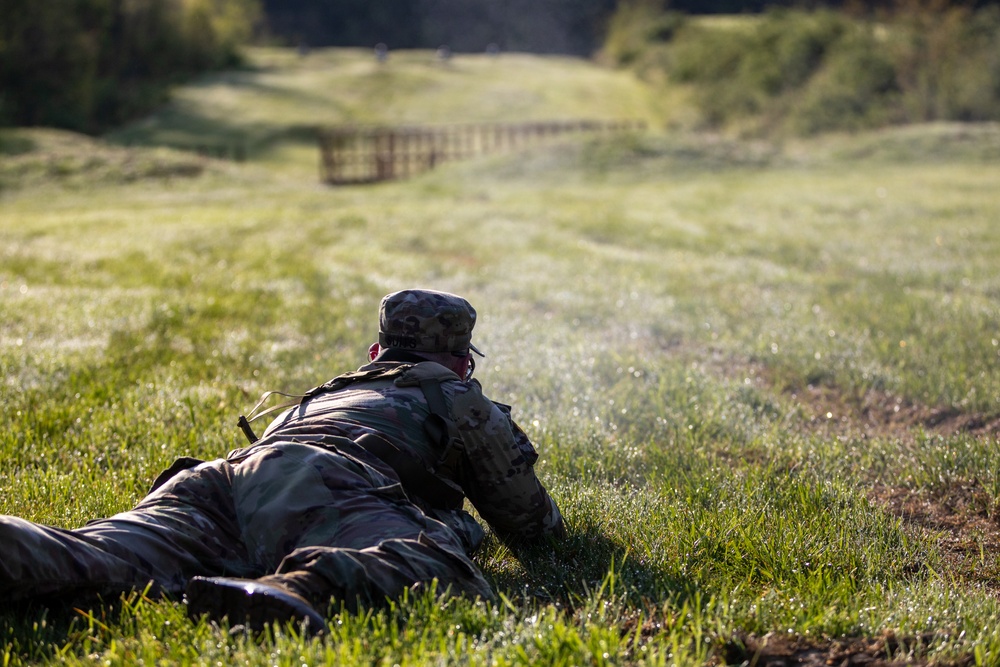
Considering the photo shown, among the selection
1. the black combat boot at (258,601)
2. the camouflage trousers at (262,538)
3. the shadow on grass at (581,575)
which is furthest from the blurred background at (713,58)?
the black combat boot at (258,601)

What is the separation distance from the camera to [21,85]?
36.5 meters

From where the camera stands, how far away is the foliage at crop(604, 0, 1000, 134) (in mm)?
31016

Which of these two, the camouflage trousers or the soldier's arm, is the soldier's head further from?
the camouflage trousers

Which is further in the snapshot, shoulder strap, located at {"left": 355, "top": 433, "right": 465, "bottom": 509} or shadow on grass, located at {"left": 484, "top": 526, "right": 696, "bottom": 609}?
shoulder strap, located at {"left": 355, "top": 433, "right": 465, "bottom": 509}

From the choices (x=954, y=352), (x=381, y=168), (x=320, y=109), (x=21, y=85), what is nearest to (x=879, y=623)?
(x=954, y=352)

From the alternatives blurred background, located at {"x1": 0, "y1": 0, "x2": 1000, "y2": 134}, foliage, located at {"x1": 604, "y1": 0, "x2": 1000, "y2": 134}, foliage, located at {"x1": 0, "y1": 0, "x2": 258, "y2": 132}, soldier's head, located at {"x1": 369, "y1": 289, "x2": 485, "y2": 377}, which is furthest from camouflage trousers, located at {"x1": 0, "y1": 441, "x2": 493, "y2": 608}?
foliage, located at {"x1": 0, "y1": 0, "x2": 258, "y2": 132}

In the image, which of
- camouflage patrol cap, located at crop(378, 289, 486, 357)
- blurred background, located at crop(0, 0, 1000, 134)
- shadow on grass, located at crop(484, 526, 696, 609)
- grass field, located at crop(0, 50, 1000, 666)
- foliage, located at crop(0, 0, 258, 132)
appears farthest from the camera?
foliage, located at crop(0, 0, 258, 132)

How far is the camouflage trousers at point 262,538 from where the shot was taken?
9.59ft

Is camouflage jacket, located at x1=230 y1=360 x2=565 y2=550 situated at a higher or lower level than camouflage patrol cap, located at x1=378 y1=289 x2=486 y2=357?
lower

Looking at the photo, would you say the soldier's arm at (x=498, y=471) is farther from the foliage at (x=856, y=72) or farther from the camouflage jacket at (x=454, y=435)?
the foliage at (x=856, y=72)

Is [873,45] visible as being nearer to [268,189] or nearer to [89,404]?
[268,189]

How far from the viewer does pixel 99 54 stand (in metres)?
43.4

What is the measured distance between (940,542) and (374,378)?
240 cm

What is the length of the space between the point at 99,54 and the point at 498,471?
1803 inches
